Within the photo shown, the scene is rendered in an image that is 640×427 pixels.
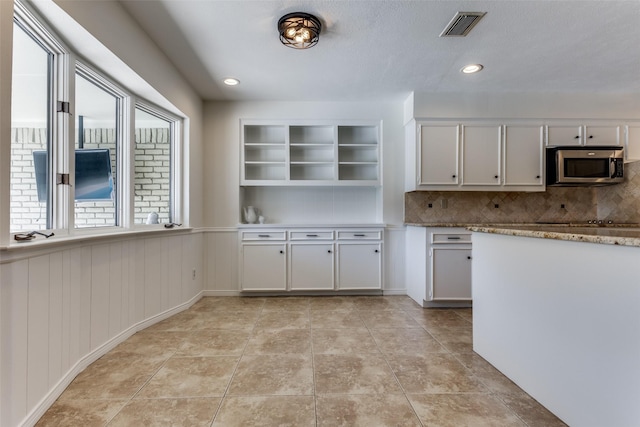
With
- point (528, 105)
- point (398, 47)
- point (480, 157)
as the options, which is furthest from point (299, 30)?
point (528, 105)

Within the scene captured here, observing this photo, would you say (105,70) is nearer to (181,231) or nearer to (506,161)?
(181,231)

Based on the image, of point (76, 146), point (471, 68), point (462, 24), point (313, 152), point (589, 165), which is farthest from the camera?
point (313, 152)

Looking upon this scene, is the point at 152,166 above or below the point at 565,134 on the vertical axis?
below

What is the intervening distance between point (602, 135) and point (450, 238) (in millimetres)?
2182

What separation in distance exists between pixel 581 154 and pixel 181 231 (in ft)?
14.4

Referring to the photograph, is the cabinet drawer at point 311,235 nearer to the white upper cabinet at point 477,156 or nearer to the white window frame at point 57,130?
the white upper cabinet at point 477,156

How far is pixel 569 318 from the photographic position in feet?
4.33

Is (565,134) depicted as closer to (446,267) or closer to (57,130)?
(446,267)

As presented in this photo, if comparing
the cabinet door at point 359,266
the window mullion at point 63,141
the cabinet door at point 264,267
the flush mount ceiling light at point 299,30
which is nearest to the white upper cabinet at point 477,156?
the cabinet door at point 359,266

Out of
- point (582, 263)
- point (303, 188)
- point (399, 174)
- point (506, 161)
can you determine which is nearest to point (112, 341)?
point (303, 188)

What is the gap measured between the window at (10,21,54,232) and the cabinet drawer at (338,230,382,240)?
8.40 ft

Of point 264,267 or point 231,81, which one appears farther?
point 264,267

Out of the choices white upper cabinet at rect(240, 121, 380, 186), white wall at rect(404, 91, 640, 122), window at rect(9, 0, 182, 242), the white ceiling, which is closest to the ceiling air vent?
the white ceiling

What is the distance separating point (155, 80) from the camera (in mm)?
2375
